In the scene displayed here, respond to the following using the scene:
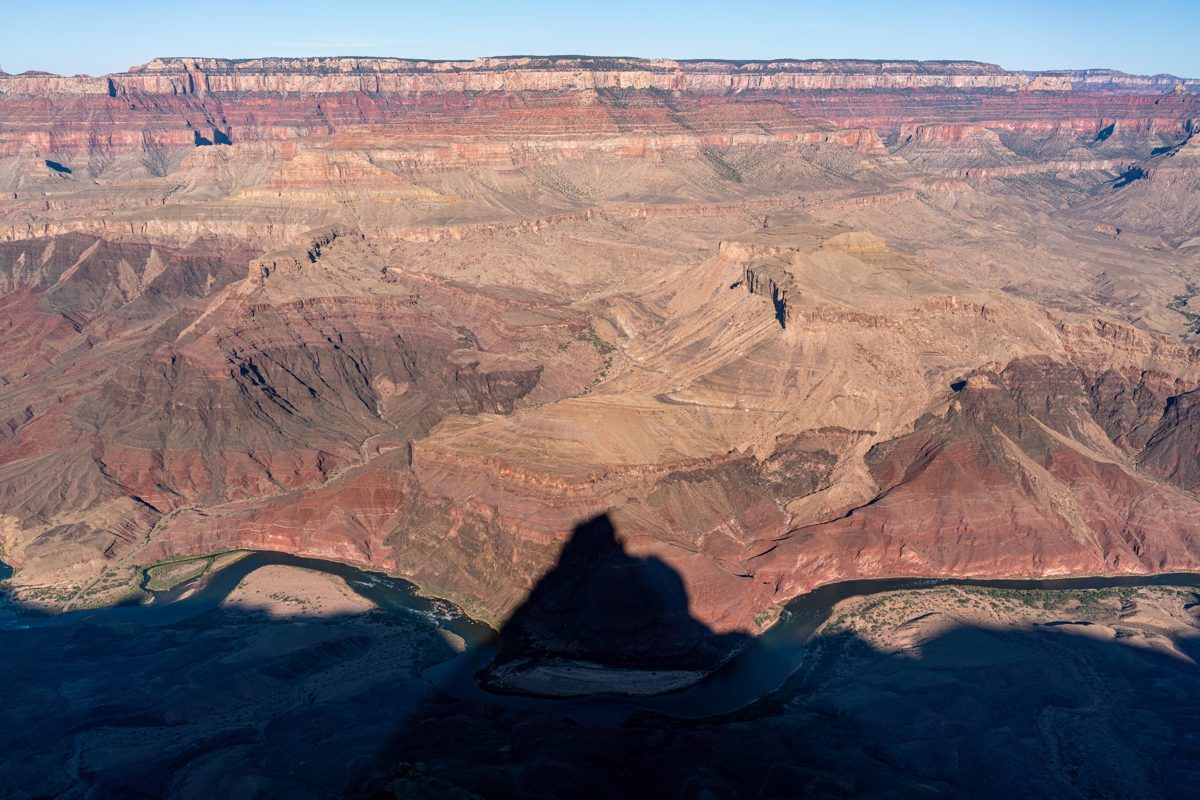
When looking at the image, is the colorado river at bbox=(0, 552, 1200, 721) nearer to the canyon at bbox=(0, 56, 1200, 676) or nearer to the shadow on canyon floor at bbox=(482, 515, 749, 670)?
the canyon at bbox=(0, 56, 1200, 676)

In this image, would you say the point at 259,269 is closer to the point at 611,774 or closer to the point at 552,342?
the point at 552,342

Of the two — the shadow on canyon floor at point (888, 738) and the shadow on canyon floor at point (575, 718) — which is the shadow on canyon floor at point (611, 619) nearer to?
the shadow on canyon floor at point (575, 718)

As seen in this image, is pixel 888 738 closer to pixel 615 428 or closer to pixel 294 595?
pixel 615 428

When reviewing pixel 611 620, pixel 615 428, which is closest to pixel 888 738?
pixel 611 620

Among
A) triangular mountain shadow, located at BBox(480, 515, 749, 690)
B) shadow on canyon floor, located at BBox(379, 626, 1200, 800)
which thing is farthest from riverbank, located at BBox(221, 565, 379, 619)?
shadow on canyon floor, located at BBox(379, 626, 1200, 800)

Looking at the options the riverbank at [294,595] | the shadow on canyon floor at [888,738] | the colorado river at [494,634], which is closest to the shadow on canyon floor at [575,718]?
the shadow on canyon floor at [888,738]
